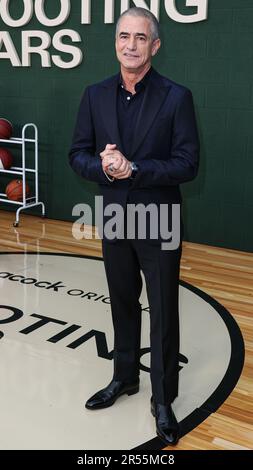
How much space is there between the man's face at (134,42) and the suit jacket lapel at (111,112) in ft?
0.39

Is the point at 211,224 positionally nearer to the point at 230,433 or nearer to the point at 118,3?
the point at 118,3

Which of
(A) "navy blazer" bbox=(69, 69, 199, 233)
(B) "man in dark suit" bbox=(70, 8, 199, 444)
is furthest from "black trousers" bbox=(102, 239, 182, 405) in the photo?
(A) "navy blazer" bbox=(69, 69, 199, 233)

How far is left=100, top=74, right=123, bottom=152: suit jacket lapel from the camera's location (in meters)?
2.00

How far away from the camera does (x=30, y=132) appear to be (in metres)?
5.85

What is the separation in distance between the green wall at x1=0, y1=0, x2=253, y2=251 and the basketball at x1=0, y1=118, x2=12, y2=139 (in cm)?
38

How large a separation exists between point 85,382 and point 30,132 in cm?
383

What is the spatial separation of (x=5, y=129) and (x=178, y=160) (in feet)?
12.9

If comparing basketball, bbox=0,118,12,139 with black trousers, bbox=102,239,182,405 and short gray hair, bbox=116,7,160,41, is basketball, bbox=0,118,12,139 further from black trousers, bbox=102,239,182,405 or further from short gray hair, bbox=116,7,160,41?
short gray hair, bbox=116,7,160,41

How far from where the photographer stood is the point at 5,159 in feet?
18.3

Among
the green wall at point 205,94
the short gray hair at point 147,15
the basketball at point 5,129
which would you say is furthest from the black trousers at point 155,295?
the basketball at point 5,129

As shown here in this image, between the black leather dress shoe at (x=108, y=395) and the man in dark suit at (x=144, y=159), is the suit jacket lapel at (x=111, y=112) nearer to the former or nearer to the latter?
the man in dark suit at (x=144, y=159)

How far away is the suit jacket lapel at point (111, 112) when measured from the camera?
6.56 ft

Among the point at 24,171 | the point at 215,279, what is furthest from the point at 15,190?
the point at 215,279

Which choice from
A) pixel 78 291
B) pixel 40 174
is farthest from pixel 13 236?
pixel 78 291
